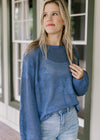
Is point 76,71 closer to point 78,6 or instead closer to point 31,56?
point 31,56

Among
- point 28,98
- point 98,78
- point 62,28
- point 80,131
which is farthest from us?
point 80,131

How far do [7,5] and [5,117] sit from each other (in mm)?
2209

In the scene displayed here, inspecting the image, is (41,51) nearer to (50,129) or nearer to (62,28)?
(62,28)

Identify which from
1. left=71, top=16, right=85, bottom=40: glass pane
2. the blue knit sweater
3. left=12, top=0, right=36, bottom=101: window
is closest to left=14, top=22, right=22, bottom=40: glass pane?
left=12, top=0, right=36, bottom=101: window

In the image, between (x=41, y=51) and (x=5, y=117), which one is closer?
(x=41, y=51)

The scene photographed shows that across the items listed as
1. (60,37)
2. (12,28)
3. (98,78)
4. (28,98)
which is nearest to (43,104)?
(28,98)

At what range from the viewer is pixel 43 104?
4.67 feet

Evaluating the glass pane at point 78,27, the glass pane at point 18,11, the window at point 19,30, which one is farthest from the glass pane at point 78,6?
Answer: the glass pane at point 18,11

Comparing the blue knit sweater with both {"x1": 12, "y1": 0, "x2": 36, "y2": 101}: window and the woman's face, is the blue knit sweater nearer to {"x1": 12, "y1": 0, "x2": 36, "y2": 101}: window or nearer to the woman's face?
the woman's face

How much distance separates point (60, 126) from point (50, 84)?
0.30 metres

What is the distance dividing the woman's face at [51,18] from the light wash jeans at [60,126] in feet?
Answer: 1.91

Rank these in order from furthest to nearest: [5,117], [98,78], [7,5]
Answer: [5,117] < [7,5] < [98,78]

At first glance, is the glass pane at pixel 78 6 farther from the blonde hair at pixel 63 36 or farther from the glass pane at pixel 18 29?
the blonde hair at pixel 63 36

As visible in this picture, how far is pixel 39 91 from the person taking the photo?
55.5 inches
